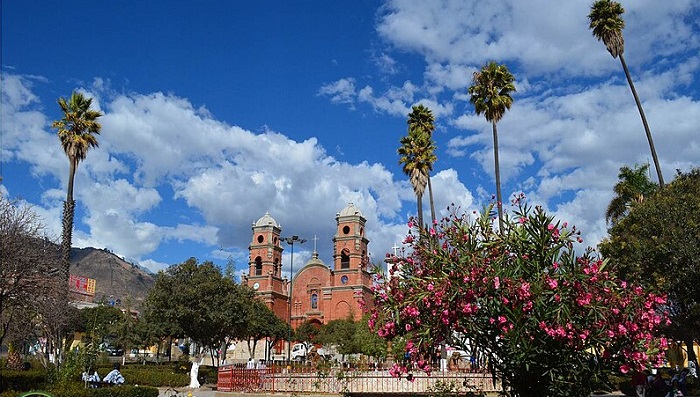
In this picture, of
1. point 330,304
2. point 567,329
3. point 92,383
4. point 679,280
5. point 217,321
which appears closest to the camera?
point 567,329

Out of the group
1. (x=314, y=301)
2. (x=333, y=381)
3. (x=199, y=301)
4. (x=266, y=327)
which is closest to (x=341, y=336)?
(x=266, y=327)

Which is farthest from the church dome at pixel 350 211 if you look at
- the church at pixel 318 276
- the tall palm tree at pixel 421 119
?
the tall palm tree at pixel 421 119

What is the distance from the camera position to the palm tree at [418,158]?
39594 mm

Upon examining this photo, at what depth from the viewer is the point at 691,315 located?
20.3 m

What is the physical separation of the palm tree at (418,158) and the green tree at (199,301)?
13.2m

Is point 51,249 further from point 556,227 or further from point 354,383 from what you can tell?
point 556,227

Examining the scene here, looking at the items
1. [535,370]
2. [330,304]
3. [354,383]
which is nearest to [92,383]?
[354,383]

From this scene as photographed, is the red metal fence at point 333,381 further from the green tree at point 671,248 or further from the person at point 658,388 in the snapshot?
the green tree at point 671,248

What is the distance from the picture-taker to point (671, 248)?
20.2 metres

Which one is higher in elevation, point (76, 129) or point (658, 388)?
point (76, 129)

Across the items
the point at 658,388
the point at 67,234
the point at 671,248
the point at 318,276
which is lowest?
the point at 658,388

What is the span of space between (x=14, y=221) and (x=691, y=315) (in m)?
22.8

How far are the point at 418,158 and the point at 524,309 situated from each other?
96.4 ft

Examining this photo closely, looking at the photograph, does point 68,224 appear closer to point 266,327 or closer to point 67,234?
point 67,234
